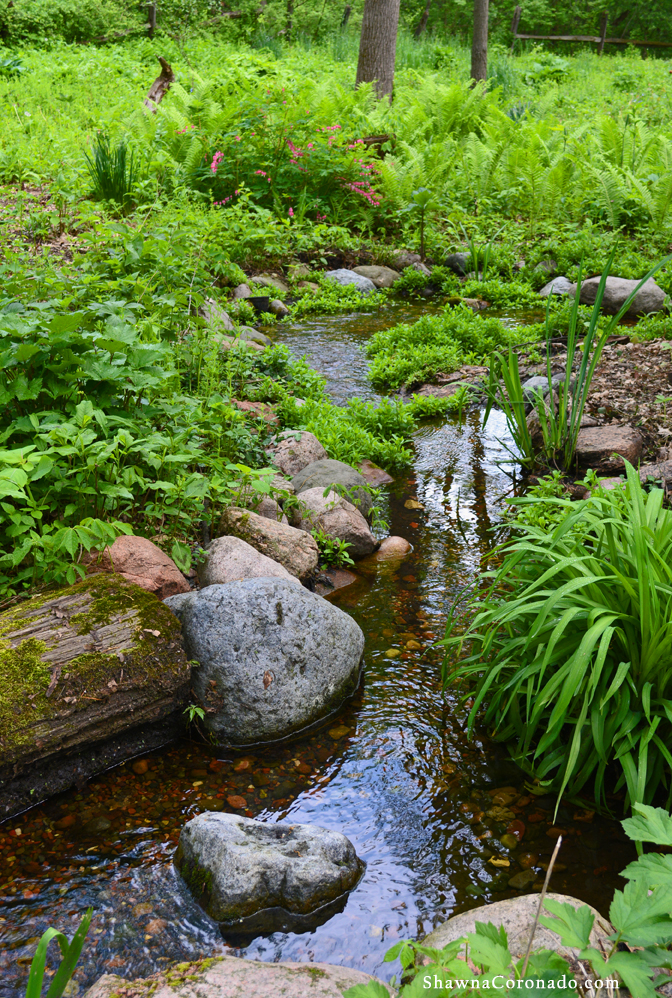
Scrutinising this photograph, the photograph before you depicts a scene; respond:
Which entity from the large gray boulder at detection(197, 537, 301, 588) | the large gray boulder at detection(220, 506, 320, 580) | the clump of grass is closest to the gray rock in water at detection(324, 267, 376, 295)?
the clump of grass

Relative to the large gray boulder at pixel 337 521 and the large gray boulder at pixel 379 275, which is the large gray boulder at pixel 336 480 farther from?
the large gray boulder at pixel 379 275

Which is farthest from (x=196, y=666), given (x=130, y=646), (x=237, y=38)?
(x=237, y=38)

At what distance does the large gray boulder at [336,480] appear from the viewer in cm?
441

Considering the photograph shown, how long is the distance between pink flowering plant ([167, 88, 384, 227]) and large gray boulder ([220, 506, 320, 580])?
6232 millimetres

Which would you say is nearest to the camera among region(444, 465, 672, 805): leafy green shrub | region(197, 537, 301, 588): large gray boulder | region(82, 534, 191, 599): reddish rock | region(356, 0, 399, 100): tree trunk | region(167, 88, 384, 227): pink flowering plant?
region(444, 465, 672, 805): leafy green shrub

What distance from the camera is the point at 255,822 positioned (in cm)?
239

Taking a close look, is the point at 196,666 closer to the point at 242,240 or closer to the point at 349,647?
the point at 349,647

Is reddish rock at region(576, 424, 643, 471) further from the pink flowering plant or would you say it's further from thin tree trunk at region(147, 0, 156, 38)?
thin tree trunk at region(147, 0, 156, 38)

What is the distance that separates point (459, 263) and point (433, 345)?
2.72m

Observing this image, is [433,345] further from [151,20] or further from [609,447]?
[151,20]

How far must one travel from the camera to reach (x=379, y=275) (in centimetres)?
891

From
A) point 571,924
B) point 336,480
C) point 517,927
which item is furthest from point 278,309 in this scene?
point 571,924

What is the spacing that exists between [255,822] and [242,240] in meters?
6.59

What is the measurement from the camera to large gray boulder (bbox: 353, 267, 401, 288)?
8852mm
